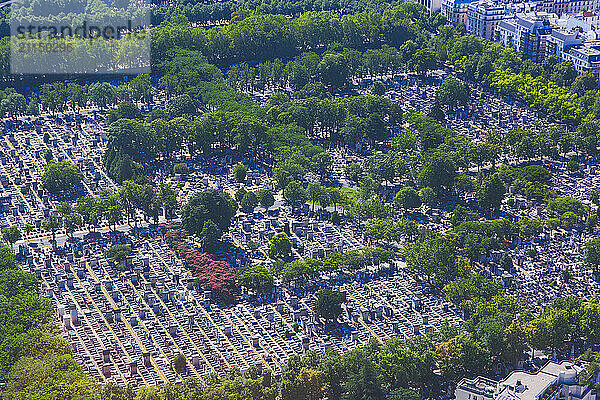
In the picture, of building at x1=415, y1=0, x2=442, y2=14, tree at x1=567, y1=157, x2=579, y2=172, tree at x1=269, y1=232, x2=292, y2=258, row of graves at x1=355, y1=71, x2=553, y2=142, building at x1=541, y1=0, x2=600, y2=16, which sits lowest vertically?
tree at x1=269, y1=232, x2=292, y2=258

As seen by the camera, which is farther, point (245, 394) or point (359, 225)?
point (359, 225)

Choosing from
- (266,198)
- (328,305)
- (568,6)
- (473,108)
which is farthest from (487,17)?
(328,305)

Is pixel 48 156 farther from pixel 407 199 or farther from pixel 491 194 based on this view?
pixel 491 194

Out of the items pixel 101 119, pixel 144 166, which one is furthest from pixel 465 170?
pixel 101 119

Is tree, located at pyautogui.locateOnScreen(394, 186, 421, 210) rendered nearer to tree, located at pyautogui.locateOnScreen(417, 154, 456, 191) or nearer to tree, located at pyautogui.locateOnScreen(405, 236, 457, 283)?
tree, located at pyautogui.locateOnScreen(417, 154, 456, 191)

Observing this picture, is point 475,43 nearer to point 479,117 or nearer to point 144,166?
point 479,117

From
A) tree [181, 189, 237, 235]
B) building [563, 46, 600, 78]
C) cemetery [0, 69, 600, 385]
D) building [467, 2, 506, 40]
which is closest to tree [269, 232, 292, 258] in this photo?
cemetery [0, 69, 600, 385]
